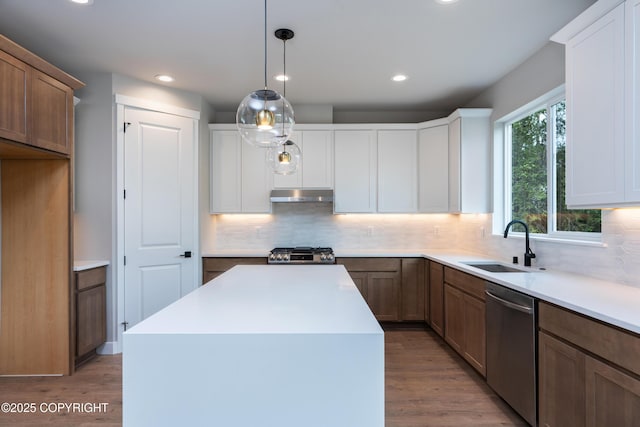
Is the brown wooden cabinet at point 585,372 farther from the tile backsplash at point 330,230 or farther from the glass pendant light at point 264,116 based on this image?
the tile backsplash at point 330,230

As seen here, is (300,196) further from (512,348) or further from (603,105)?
(603,105)

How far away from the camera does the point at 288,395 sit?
4.07ft

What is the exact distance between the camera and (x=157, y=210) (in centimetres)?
353

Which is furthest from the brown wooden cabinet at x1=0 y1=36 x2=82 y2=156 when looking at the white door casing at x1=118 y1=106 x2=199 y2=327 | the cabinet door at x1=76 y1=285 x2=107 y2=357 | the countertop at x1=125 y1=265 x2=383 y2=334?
the countertop at x1=125 y1=265 x2=383 y2=334

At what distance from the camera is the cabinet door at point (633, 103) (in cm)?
162

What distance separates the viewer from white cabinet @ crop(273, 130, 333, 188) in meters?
4.21

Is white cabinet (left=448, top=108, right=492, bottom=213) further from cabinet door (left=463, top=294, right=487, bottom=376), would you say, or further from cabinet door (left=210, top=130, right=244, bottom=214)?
cabinet door (left=210, top=130, right=244, bottom=214)

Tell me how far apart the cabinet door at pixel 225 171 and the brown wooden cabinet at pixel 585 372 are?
3.38 metres

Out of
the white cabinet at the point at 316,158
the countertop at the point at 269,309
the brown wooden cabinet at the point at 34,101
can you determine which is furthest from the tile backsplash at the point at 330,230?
the countertop at the point at 269,309

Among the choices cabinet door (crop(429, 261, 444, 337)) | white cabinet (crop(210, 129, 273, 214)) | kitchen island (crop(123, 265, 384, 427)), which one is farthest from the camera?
white cabinet (crop(210, 129, 273, 214))

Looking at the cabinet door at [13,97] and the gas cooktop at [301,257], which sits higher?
the cabinet door at [13,97]

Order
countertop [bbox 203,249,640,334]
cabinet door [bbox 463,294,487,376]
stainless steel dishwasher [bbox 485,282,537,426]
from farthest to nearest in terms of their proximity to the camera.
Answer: cabinet door [bbox 463,294,487,376], stainless steel dishwasher [bbox 485,282,537,426], countertop [bbox 203,249,640,334]

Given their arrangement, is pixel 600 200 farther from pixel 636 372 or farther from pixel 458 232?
pixel 458 232

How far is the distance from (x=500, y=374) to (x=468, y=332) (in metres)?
0.53
